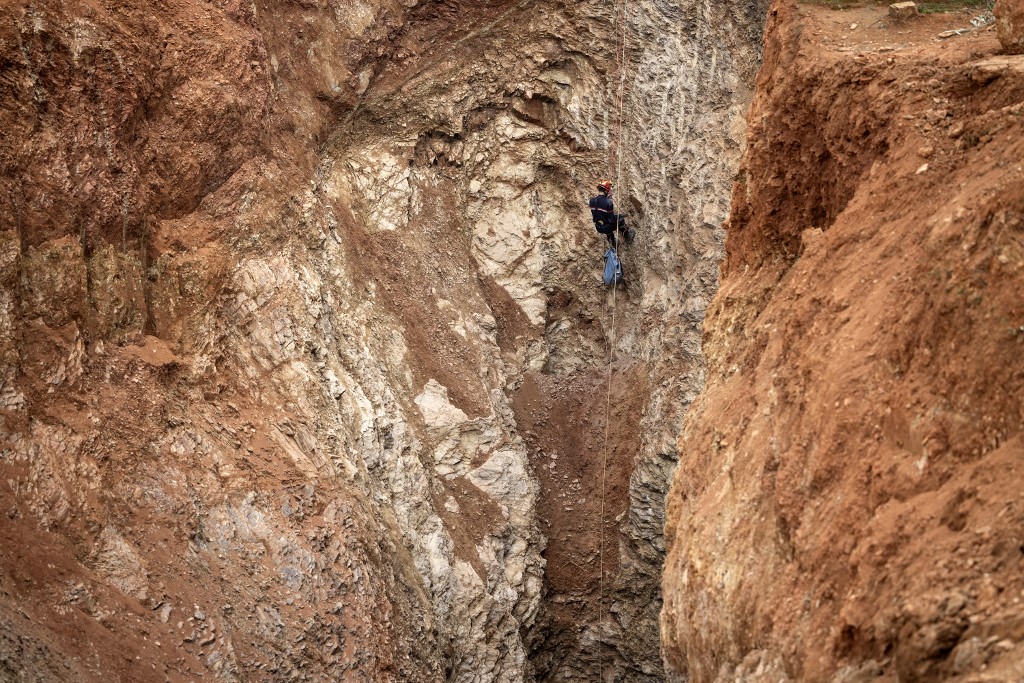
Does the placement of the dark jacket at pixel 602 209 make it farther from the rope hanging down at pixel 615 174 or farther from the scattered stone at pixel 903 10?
the scattered stone at pixel 903 10

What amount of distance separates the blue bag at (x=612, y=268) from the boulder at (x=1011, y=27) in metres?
10.5

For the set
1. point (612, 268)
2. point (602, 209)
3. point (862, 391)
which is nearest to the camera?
point (862, 391)

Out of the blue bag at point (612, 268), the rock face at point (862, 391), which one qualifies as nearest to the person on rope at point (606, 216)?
the blue bag at point (612, 268)

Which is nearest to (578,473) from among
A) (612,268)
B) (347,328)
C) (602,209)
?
(612,268)

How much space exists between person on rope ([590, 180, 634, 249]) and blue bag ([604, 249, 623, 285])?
279 millimetres

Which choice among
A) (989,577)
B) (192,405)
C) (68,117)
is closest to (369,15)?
(68,117)

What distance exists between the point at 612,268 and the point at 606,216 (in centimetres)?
133

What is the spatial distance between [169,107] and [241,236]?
239 cm

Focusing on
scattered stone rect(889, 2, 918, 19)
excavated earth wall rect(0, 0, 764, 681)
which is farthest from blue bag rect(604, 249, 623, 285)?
scattered stone rect(889, 2, 918, 19)

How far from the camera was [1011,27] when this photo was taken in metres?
10.2

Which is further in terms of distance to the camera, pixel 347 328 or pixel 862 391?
pixel 347 328

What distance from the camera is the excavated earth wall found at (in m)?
15.0

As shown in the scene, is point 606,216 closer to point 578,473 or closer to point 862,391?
point 578,473

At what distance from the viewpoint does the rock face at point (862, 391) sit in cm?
662
